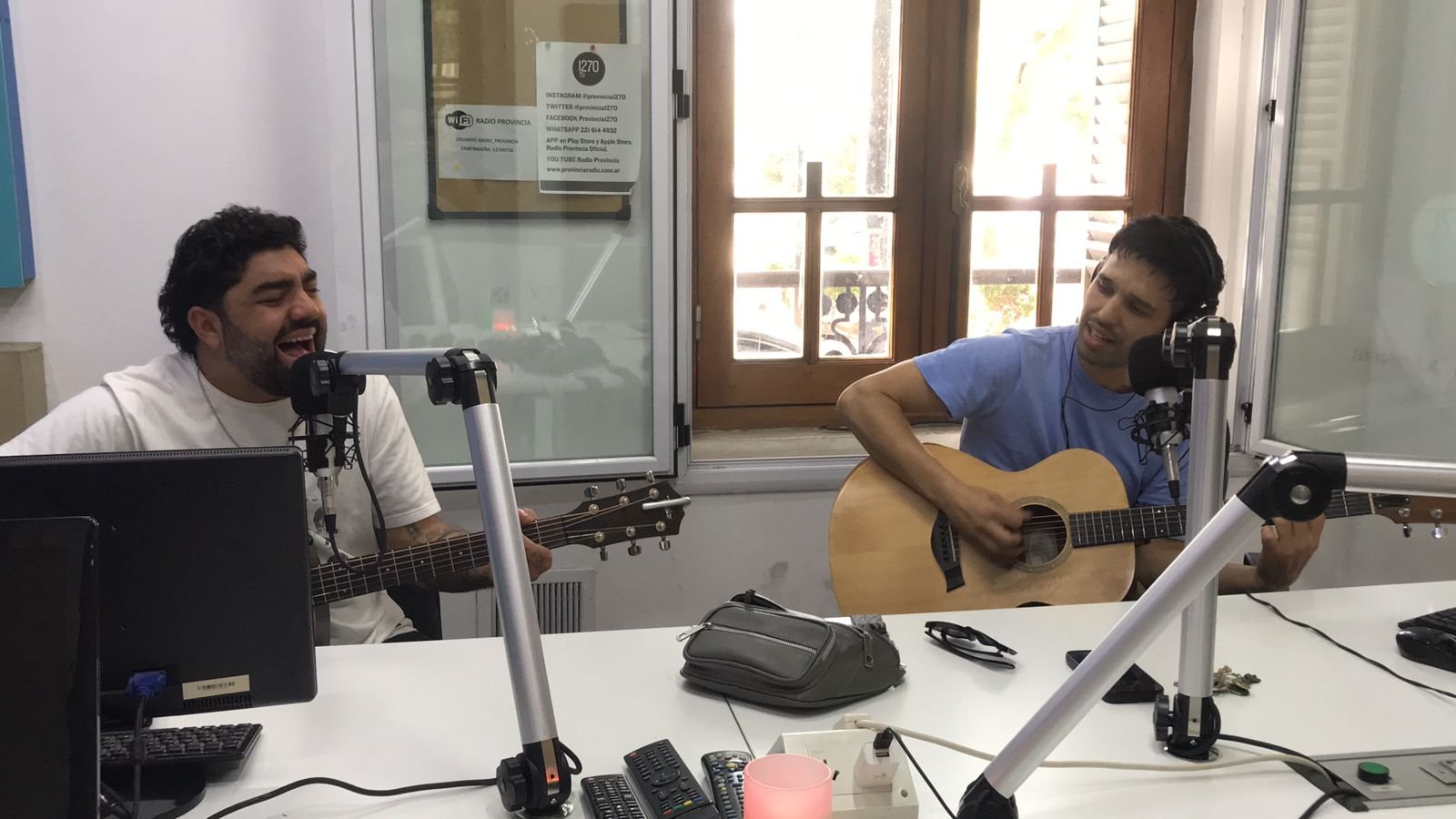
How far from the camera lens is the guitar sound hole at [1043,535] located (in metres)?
2.05

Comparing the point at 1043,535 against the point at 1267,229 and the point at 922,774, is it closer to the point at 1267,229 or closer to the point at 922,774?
the point at 922,774

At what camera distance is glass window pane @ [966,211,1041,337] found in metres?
3.03

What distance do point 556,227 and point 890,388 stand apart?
901 mm

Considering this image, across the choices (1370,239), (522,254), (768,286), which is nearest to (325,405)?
(522,254)

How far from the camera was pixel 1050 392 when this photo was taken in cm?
219

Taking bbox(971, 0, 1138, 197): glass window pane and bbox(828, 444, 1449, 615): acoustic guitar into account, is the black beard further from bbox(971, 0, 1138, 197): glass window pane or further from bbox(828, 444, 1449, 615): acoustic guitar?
bbox(971, 0, 1138, 197): glass window pane

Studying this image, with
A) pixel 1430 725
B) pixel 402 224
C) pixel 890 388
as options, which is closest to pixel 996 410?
pixel 890 388

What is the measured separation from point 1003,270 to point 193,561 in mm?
2400

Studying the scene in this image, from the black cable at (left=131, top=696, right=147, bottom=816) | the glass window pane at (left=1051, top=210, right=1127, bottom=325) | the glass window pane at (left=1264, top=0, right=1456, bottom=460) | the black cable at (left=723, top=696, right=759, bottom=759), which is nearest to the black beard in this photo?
the black cable at (left=131, top=696, right=147, bottom=816)

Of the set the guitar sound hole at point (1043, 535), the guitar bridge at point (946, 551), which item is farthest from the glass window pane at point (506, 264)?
the guitar sound hole at point (1043, 535)

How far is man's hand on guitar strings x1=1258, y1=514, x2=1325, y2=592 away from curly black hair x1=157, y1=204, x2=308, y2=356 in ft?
5.76

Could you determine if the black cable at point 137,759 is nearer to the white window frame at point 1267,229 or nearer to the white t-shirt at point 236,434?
the white t-shirt at point 236,434

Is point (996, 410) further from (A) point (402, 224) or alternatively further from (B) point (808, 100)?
(A) point (402, 224)

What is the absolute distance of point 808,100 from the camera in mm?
2869
